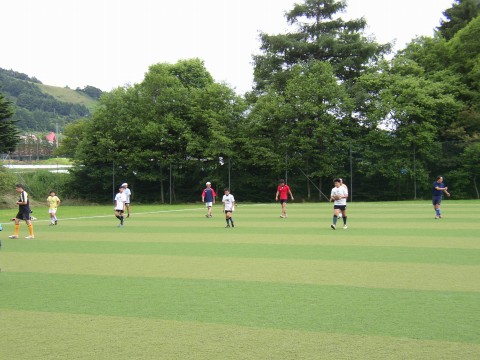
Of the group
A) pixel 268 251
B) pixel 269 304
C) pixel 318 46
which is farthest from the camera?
pixel 318 46

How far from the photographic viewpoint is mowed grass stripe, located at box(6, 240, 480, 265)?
38.4ft

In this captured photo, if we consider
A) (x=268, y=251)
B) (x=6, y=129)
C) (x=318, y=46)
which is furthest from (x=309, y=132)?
(x=268, y=251)

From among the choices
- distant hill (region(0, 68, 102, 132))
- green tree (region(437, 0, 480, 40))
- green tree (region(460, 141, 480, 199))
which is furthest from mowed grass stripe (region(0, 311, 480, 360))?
distant hill (region(0, 68, 102, 132))

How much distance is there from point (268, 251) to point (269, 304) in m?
5.63

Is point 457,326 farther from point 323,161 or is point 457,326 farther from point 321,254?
point 323,161

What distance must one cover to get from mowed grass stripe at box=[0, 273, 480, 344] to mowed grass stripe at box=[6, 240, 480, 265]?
3.32 m

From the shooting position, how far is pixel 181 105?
44.6 m

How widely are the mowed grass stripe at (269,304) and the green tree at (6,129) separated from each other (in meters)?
36.3

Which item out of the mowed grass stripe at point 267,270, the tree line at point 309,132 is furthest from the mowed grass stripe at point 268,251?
the tree line at point 309,132

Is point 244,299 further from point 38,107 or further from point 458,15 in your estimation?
point 38,107

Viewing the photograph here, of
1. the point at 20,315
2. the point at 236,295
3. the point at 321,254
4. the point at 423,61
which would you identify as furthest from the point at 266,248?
the point at 423,61

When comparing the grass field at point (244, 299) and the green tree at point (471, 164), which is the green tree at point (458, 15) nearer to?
the green tree at point (471, 164)

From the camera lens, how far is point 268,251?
13164mm

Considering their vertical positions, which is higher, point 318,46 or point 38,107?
point 38,107
